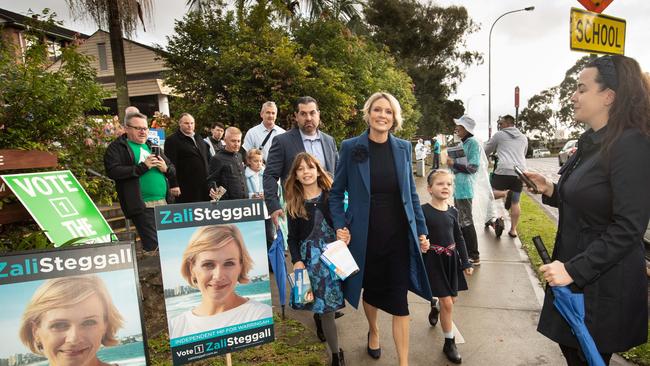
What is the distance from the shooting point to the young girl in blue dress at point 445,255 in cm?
335

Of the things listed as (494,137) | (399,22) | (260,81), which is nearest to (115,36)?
(260,81)

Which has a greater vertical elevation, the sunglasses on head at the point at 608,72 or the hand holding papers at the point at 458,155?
the sunglasses on head at the point at 608,72

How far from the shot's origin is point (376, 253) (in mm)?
3086

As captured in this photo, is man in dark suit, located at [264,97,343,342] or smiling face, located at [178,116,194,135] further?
smiling face, located at [178,116,194,135]

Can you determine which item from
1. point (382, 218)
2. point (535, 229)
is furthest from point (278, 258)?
point (535, 229)

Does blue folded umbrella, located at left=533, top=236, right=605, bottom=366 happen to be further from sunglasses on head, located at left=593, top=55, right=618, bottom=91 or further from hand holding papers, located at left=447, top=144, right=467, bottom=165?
hand holding papers, located at left=447, top=144, right=467, bottom=165

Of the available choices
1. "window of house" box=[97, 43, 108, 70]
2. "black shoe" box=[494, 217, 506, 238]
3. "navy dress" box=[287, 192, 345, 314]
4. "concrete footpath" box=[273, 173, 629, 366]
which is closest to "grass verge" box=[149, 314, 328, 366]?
"concrete footpath" box=[273, 173, 629, 366]

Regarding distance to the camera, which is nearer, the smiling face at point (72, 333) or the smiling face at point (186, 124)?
the smiling face at point (72, 333)

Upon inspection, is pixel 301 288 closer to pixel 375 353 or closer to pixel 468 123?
pixel 375 353

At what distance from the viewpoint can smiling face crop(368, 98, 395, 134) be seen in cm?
308

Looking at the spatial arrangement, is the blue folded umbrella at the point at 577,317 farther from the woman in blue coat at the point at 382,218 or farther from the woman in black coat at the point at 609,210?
the woman in blue coat at the point at 382,218

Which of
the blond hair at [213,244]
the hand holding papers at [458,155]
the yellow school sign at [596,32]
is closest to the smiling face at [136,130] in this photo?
the blond hair at [213,244]

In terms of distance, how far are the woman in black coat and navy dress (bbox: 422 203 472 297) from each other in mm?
1382

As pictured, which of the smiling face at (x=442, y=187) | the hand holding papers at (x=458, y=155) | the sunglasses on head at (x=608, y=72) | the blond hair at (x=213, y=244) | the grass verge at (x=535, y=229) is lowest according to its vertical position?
the grass verge at (x=535, y=229)
